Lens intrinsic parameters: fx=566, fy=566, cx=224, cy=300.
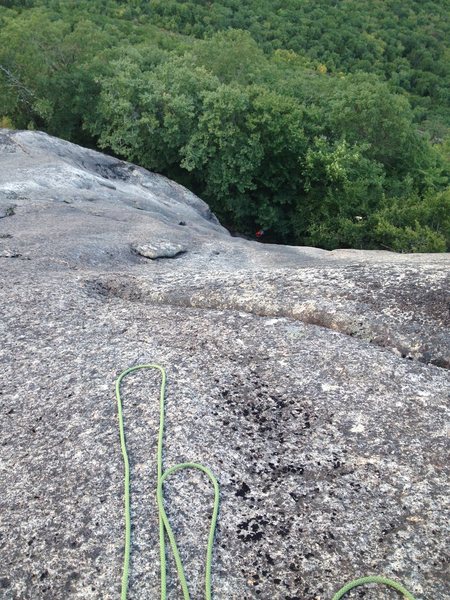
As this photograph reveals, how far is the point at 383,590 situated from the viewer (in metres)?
4.60

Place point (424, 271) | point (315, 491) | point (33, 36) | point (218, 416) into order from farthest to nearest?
point (33, 36)
point (424, 271)
point (218, 416)
point (315, 491)

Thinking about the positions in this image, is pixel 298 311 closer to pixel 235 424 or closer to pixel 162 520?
pixel 235 424

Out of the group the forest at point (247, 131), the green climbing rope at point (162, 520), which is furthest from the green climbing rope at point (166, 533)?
the forest at point (247, 131)

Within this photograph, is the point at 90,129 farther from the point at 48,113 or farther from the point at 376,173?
the point at 376,173

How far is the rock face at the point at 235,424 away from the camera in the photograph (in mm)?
4855

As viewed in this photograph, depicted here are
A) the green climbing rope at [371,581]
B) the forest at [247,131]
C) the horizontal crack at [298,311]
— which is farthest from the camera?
the forest at [247,131]

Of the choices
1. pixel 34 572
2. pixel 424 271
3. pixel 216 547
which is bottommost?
pixel 34 572

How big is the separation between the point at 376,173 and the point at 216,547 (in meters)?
27.1

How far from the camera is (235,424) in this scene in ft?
20.6

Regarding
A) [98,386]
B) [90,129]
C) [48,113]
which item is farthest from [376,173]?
[98,386]

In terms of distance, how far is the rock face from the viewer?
4855mm

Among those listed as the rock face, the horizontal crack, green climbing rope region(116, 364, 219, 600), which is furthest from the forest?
green climbing rope region(116, 364, 219, 600)

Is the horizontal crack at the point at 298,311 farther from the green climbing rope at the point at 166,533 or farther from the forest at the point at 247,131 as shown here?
the forest at the point at 247,131

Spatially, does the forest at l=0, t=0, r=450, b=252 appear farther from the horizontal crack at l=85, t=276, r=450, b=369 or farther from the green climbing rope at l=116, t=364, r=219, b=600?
the green climbing rope at l=116, t=364, r=219, b=600
